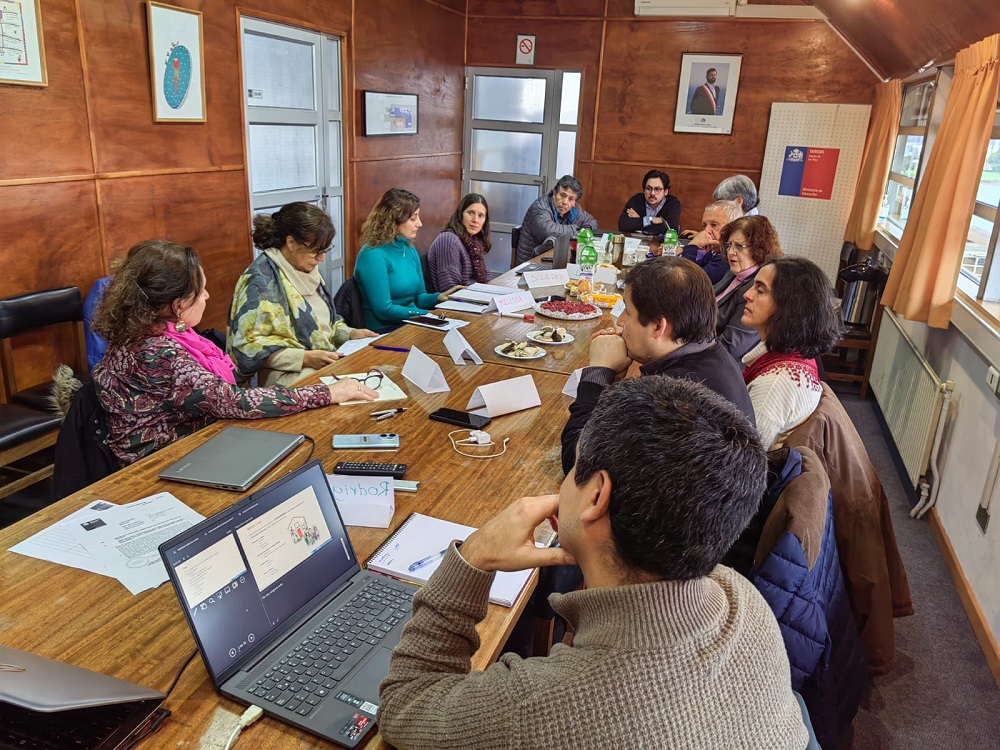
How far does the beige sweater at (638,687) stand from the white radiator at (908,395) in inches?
111

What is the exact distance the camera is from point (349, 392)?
2268mm

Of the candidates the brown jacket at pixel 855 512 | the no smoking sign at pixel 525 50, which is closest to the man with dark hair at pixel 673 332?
the brown jacket at pixel 855 512

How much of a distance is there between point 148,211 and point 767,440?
3.30 metres

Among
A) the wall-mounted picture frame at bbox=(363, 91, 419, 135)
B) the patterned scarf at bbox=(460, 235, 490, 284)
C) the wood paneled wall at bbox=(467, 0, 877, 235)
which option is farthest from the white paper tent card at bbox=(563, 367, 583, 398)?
the wood paneled wall at bbox=(467, 0, 877, 235)

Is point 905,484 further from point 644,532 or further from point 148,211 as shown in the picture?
point 148,211

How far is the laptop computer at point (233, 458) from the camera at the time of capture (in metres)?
1.72

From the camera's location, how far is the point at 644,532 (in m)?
0.87

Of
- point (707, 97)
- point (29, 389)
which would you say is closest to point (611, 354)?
point (29, 389)

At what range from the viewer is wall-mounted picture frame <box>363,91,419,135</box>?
19.1ft

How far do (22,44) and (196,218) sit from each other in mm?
1262

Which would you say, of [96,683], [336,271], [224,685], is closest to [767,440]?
[224,685]

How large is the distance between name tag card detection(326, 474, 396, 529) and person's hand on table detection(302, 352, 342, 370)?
109cm

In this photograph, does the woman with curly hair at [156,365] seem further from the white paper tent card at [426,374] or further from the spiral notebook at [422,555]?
the spiral notebook at [422,555]

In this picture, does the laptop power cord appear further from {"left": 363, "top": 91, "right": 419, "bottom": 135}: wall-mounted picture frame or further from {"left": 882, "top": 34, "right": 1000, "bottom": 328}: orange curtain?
{"left": 363, "top": 91, "right": 419, "bottom": 135}: wall-mounted picture frame
